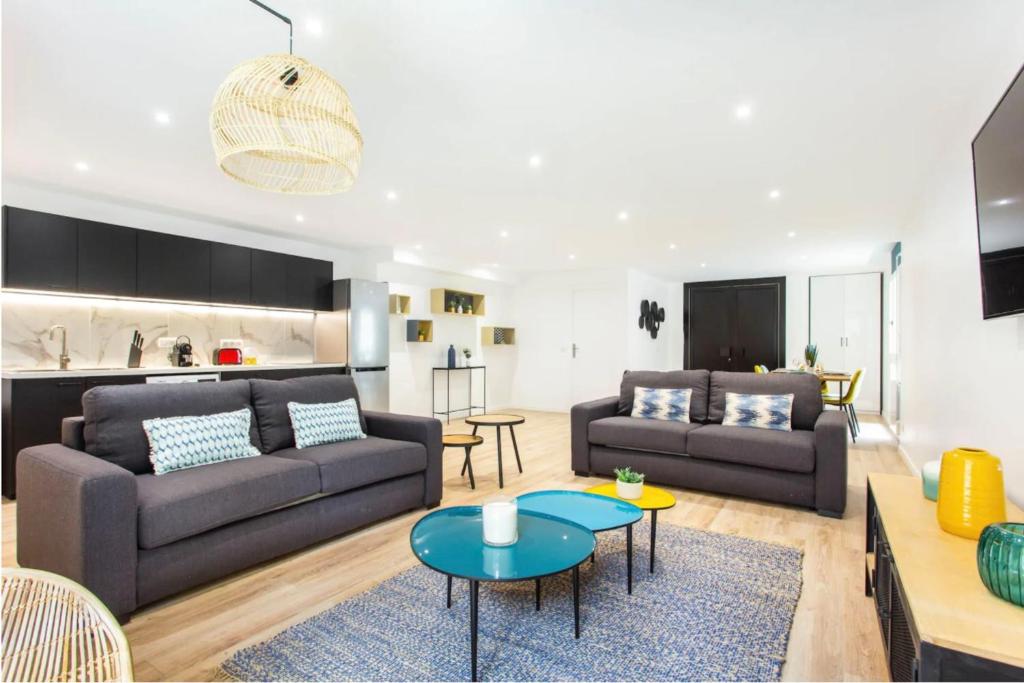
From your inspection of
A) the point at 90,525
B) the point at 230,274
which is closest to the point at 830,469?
the point at 90,525

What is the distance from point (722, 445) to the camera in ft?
12.2

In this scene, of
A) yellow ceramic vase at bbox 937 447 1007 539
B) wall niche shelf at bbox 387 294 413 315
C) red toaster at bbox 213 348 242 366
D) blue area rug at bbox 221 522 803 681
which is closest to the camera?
yellow ceramic vase at bbox 937 447 1007 539

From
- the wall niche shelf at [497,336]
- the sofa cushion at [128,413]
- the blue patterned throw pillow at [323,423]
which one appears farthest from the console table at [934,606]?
the wall niche shelf at [497,336]

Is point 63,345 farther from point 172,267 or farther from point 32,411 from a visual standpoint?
point 172,267

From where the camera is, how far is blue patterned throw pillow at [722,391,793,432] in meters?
3.89

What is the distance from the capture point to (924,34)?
2100 mm

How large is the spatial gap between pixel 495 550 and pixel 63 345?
4.63 m

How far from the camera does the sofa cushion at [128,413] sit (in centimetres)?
249

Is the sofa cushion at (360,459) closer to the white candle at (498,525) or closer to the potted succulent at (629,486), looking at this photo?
the white candle at (498,525)

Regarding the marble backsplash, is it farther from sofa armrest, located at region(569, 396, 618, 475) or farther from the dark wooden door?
the dark wooden door

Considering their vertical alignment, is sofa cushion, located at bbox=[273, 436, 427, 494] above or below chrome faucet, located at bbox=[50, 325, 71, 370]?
below

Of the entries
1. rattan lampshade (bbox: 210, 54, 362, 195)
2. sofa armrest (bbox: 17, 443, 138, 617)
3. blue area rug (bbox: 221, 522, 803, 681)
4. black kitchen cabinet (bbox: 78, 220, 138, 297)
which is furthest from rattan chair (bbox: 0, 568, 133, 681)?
black kitchen cabinet (bbox: 78, 220, 138, 297)

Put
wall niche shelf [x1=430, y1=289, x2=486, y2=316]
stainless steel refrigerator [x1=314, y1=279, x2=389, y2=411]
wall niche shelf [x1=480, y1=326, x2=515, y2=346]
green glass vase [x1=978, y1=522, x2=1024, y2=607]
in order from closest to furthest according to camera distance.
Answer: green glass vase [x1=978, y1=522, x2=1024, y2=607] < stainless steel refrigerator [x1=314, y1=279, x2=389, y2=411] < wall niche shelf [x1=430, y1=289, x2=486, y2=316] < wall niche shelf [x1=480, y1=326, x2=515, y2=346]

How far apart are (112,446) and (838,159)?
4.74 metres
